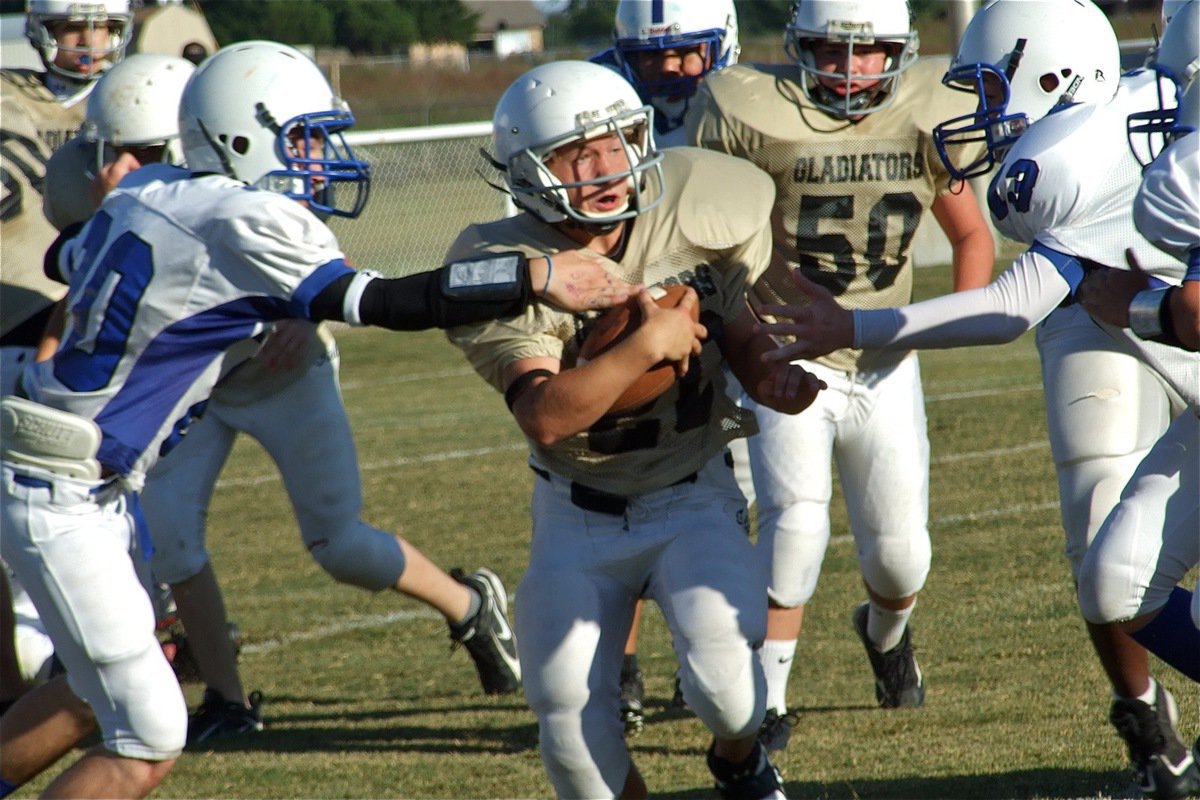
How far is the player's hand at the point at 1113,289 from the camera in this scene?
127 inches

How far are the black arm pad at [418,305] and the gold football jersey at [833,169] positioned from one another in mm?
1455

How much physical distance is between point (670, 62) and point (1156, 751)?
275 cm

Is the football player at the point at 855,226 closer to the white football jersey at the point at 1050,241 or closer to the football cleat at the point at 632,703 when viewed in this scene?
the football cleat at the point at 632,703

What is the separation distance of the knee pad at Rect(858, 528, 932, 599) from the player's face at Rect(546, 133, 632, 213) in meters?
1.53

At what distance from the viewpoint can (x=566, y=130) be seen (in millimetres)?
3334

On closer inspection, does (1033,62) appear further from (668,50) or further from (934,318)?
(668,50)

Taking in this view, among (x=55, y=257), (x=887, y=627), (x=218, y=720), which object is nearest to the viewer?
(x=55, y=257)

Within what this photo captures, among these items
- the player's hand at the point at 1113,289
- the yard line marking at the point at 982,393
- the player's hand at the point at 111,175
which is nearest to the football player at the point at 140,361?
the player's hand at the point at 111,175

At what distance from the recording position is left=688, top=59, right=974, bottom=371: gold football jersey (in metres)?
4.44

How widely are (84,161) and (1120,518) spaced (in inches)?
113

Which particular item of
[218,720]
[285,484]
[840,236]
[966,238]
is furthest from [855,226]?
[218,720]

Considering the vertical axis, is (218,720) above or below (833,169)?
below

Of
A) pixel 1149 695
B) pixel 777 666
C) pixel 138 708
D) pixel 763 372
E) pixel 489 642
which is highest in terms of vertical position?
pixel 763 372

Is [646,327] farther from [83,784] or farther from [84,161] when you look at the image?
[84,161]
